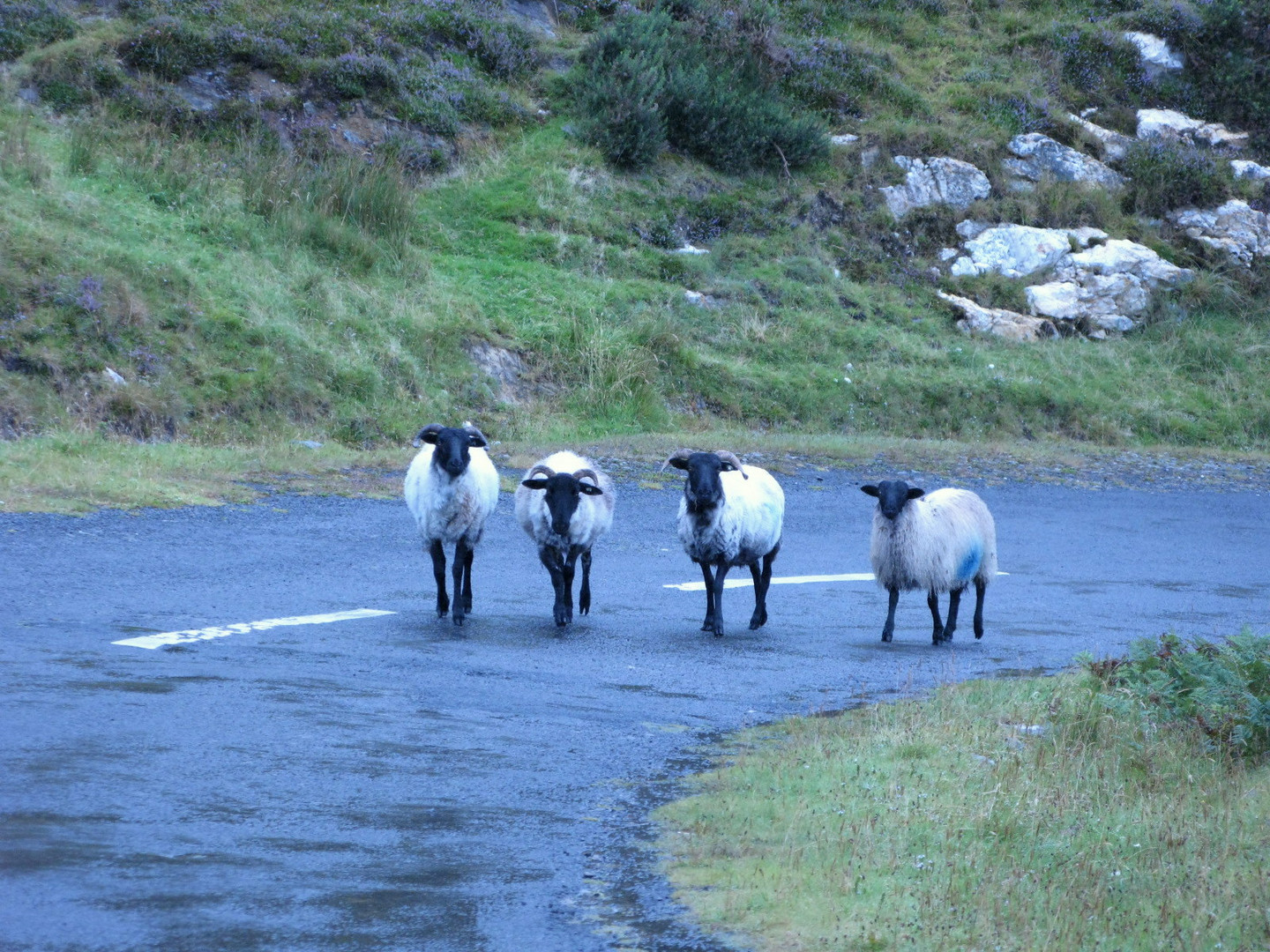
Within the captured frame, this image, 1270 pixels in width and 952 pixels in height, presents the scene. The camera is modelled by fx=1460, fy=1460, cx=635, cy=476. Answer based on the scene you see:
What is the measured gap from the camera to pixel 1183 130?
3897 cm

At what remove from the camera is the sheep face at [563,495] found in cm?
1193

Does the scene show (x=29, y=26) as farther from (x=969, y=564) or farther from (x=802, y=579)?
(x=969, y=564)

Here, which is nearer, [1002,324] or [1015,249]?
[1002,324]

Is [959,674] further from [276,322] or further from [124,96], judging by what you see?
[124,96]

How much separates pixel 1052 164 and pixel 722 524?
27476mm

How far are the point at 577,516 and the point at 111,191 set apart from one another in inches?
619

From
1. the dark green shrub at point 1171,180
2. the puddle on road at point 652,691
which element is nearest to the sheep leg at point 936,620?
the puddle on road at point 652,691

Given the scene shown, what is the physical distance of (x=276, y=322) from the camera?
2270 cm

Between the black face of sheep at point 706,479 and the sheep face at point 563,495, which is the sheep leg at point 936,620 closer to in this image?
the black face of sheep at point 706,479

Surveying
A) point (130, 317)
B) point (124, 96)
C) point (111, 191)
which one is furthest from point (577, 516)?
point (124, 96)

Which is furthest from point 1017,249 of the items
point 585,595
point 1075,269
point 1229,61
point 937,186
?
point 585,595

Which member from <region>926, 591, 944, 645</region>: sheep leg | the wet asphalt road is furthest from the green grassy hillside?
<region>926, 591, 944, 645</region>: sheep leg

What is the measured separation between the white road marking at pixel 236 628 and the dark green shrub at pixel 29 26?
20.7 metres

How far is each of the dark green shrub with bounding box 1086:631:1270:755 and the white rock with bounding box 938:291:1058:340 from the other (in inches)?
911
